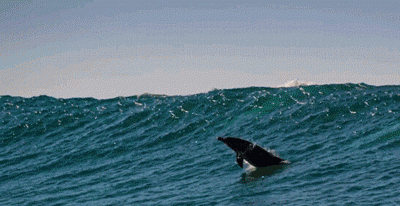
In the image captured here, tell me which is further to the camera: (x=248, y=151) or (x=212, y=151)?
A: (x=212, y=151)

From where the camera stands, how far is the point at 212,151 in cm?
3008

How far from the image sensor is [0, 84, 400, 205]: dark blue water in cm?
1847

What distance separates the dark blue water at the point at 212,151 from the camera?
60.6 ft

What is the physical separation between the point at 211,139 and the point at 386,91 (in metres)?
23.3

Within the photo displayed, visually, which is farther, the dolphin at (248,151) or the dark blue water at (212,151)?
the dolphin at (248,151)

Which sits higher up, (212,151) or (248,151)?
A: (248,151)

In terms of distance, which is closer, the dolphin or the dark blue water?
the dark blue water

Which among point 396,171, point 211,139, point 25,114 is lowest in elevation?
point 396,171

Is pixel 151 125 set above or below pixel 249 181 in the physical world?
above

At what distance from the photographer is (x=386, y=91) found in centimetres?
4241

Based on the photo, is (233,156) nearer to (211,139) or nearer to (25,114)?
(211,139)

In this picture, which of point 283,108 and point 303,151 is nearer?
point 303,151

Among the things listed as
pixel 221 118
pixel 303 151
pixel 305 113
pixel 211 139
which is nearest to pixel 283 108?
pixel 305 113

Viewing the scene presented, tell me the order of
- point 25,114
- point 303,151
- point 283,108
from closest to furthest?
point 303,151 → point 283,108 → point 25,114
